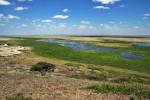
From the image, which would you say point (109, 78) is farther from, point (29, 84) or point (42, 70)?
point (29, 84)

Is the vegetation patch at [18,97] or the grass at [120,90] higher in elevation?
the grass at [120,90]

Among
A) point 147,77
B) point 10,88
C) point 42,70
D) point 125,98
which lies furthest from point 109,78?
point 10,88

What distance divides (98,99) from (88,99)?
78cm

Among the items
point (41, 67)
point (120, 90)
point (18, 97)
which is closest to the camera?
point (18, 97)

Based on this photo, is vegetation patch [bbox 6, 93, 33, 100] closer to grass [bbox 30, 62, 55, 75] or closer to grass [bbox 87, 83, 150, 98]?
grass [bbox 87, 83, 150, 98]

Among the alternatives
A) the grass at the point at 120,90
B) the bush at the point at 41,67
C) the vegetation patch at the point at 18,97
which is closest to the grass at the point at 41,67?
the bush at the point at 41,67

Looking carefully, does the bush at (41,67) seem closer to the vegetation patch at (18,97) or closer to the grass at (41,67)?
the grass at (41,67)

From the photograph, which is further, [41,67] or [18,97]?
[41,67]

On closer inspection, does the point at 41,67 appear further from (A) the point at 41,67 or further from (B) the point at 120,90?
(B) the point at 120,90

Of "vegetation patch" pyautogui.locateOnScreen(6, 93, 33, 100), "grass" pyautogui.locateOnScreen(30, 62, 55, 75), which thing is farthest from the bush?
"vegetation patch" pyautogui.locateOnScreen(6, 93, 33, 100)

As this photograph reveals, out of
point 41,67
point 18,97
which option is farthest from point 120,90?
point 41,67

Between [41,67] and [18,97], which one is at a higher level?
[41,67]

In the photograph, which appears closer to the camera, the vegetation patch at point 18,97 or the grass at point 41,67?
the vegetation patch at point 18,97

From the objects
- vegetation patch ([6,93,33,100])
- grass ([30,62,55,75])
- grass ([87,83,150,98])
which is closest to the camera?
vegetation patch ([6,93,33,100])
